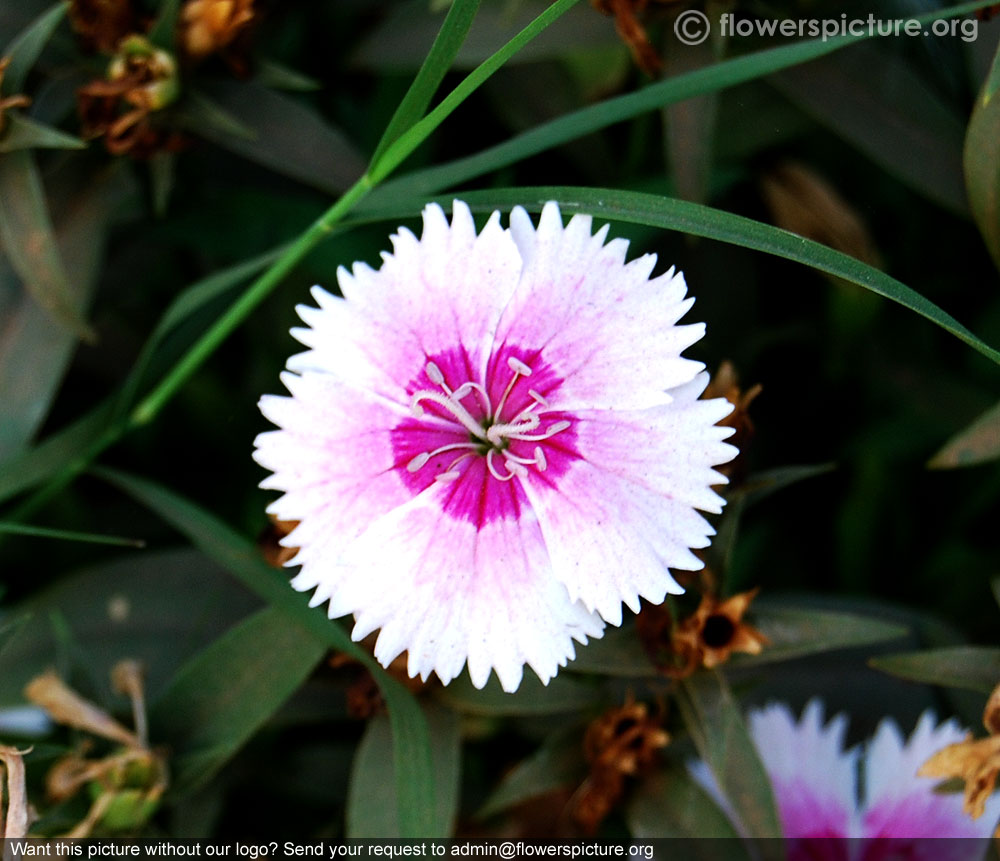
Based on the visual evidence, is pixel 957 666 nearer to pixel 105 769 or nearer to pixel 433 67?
pixel 433 67

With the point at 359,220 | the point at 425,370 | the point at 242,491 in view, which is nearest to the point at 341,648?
the point at 425,370

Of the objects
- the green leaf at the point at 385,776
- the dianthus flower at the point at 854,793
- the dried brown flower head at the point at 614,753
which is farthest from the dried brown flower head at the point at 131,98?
the dianthus flower at the point at 854,793

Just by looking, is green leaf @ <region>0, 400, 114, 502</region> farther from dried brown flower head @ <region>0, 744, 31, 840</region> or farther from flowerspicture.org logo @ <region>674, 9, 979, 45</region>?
flowerspicture.org logo @ <region>674, 9, 979, 45</region>

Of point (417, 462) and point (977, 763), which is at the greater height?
point (417, 462)

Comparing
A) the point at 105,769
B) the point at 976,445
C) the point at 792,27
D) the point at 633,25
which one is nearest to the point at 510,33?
the point at 633,25

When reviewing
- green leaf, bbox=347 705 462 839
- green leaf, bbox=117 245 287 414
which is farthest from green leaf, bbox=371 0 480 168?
green leaf, bbox=347 705 462 839

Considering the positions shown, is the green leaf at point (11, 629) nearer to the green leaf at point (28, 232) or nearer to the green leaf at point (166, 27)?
the green leaf at point (28, 232)
